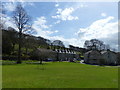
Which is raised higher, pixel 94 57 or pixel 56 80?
pixel 56 80

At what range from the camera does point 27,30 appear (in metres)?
35.4

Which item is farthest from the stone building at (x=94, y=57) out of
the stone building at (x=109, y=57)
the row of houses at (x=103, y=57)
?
the stone building at (x=109, y=57)

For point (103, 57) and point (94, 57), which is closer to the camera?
point (103, 57)

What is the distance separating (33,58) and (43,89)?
166 ft

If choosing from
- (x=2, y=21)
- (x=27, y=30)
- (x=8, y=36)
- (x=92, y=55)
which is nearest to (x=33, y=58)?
(x=8, y=36)

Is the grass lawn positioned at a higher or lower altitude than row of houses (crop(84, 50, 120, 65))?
higher

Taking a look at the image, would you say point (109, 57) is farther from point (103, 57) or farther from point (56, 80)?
point (56, 80)

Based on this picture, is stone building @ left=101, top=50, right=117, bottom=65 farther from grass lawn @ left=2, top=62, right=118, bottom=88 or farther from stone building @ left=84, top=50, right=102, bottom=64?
grass lawn @ left=2, top=62, right=118, bottom=88

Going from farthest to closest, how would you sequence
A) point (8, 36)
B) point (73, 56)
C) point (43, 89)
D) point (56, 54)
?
point (73, 56)
point (56, 54)
point (8, 36)
point (43, 89)

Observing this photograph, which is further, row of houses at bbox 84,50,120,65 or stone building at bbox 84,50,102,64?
stone building at bbox 84,50,102,64

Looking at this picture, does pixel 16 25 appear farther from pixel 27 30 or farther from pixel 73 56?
pixel 73 56

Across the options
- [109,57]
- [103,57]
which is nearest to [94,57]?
[103,57]

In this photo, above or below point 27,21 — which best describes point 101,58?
below

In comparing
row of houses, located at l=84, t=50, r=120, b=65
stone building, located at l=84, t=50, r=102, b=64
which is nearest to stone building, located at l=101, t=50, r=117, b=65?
row of houses, located at l=84, t=50, r=120, b=65
